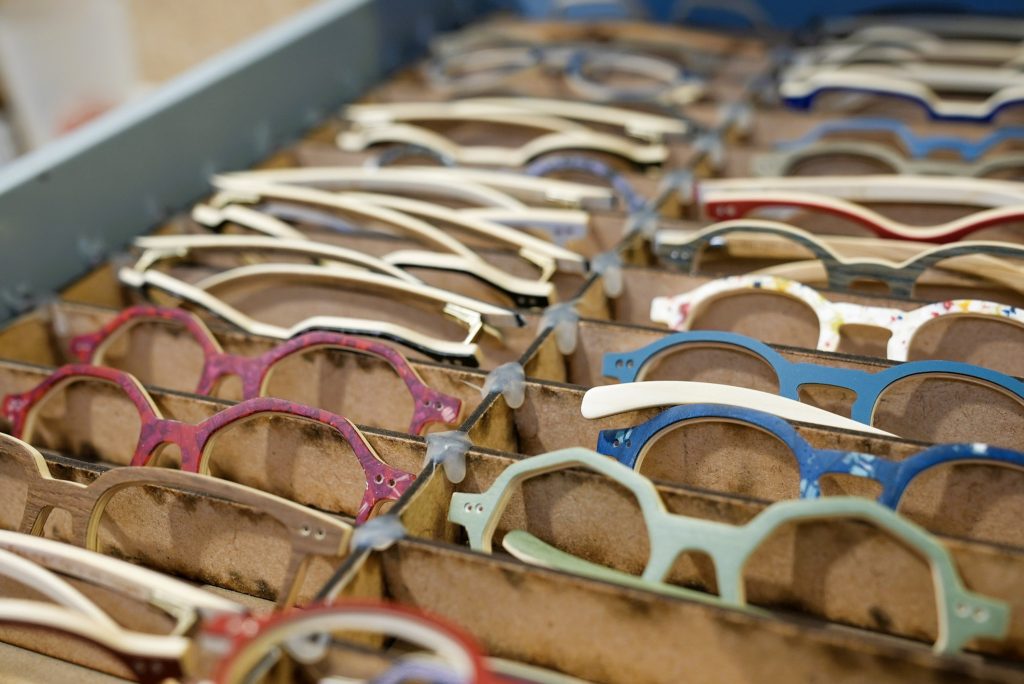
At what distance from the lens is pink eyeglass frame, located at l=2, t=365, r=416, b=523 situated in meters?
0.83

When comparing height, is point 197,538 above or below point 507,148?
below

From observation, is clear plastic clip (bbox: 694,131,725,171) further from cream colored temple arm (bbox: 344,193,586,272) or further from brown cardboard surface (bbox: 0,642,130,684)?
brown cardboard surface (bbox: 0,642,130,684)

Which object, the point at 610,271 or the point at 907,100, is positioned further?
the point at 907,100

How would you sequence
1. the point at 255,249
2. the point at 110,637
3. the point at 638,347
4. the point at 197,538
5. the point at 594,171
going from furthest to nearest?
the point at 594,171, the point at 255,249, the point at 638,347, the point at 197,538, the point at 110,637

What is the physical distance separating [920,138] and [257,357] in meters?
0.86

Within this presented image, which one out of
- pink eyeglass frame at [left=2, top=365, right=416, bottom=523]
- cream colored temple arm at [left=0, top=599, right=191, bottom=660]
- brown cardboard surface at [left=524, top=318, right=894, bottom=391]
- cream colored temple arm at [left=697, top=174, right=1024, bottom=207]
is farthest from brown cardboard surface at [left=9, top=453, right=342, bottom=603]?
cream colored temple arm at [left=697, top=174, right=1024, bottom=207]

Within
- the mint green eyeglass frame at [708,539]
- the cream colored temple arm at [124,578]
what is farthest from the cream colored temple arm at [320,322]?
the cream colored temple arm at [124,578]

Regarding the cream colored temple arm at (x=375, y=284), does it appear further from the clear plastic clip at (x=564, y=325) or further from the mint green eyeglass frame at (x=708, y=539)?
the mint green eyeglass frame at (x=708, y=539)

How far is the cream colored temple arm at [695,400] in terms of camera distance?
811 mm

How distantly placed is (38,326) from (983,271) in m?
A: 1.04

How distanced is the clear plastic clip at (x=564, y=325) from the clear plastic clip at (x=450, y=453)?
0.22 metres

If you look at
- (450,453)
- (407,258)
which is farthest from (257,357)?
(450,453)

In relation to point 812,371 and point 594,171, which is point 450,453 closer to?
point 812,371

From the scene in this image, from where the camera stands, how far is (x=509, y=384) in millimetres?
896
